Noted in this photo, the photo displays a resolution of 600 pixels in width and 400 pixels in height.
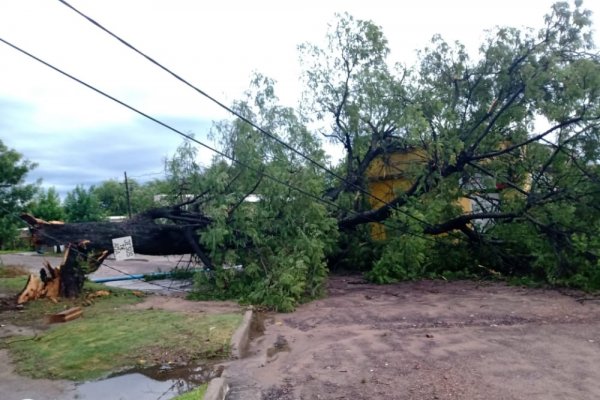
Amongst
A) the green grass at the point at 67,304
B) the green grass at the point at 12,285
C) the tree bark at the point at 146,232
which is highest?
the tree bark at the point at 146,232

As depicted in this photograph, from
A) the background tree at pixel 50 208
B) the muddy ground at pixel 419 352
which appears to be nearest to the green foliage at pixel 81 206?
the background tree at pixel 50 208

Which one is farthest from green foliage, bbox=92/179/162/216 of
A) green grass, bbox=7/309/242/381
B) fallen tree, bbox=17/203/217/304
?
green grass, bbox=7/309/242/381

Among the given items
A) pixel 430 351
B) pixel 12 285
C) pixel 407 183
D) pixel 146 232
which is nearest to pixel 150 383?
pixel 430 351

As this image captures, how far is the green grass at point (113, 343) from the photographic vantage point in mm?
5672

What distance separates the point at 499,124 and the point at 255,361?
27.8 ft

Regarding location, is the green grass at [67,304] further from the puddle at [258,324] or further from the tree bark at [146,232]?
the puddle at [258,324]

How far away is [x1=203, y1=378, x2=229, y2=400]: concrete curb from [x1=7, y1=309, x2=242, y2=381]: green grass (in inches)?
43.8

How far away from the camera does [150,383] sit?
5266 mm

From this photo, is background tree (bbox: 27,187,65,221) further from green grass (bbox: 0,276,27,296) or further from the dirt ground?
the dirt ground

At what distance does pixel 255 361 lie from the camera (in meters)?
6.05

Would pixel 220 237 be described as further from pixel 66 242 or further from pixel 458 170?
pixel 458 170

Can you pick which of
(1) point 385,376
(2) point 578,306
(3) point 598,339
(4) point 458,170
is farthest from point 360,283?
(1) point 385,376

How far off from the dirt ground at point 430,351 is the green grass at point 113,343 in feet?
2.10

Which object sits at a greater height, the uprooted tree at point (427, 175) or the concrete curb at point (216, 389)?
the uprooted tree at point (427, 175)
